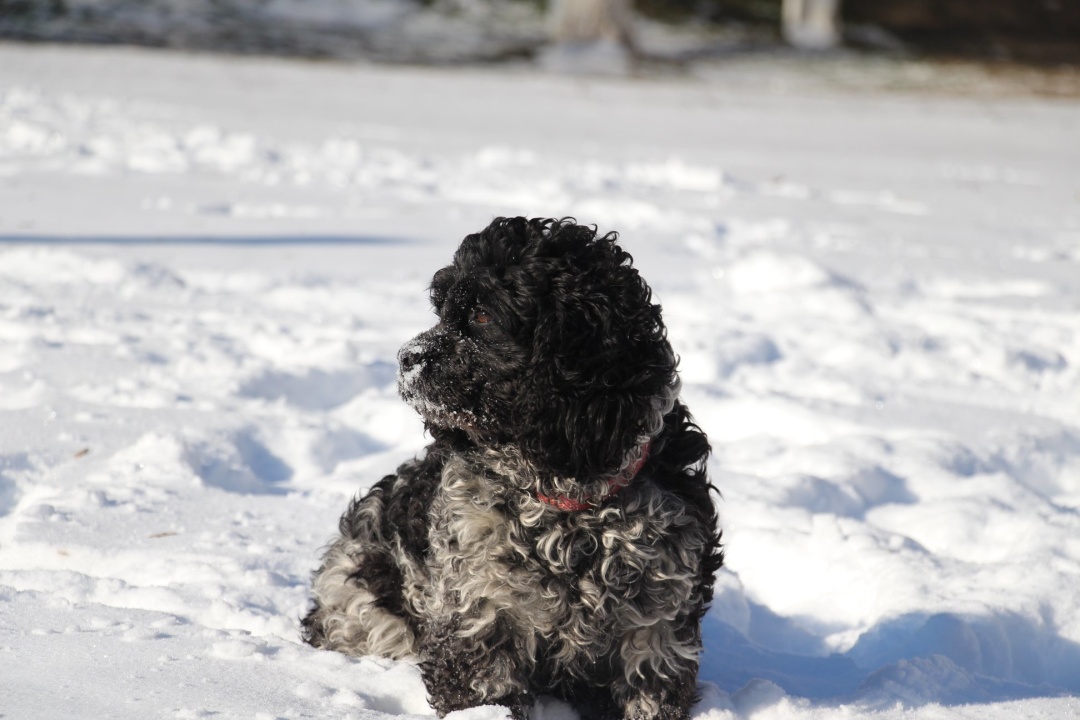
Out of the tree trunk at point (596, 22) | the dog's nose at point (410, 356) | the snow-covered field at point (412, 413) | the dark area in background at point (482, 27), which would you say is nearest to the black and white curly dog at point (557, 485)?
the dog's nose at point (410, 356)

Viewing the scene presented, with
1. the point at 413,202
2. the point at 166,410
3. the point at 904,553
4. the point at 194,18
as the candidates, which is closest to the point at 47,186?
the point at 413,202

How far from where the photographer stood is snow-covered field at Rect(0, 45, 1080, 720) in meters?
3.69

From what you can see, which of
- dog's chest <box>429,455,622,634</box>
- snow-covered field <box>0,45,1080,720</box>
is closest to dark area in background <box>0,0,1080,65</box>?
snow-covered field <box>0,45,1080,720</box>

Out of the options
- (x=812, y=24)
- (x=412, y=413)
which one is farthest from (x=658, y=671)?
(x=812, y=24)

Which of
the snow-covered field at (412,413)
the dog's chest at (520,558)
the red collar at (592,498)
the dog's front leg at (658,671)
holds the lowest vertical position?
the snow-covered field at (412,413)

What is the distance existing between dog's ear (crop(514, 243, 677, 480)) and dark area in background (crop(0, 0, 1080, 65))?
21896 mm

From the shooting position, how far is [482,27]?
2973 cm

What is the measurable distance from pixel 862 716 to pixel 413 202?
7548mm

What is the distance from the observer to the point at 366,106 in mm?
16219

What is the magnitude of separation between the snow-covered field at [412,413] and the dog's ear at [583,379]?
0.90 meters

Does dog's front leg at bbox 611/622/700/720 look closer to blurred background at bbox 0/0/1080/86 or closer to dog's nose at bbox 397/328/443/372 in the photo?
dog's nose at bbox 397/328/443/372

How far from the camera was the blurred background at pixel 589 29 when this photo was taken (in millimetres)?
24859

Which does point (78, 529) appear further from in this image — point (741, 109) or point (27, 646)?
point (741, 109)

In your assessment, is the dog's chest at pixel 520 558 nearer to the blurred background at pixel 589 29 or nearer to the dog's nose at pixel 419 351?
the dog's nose at pixel 419 351
